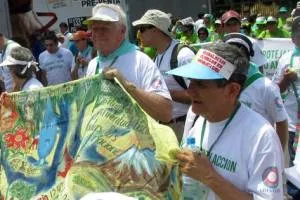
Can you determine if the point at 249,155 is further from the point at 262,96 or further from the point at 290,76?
the point at 290,76

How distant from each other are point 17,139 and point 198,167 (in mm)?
1454

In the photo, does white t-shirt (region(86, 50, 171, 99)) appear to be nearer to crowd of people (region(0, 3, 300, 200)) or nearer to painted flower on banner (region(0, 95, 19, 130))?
crowd of people (region(0, 3, 300, 200))

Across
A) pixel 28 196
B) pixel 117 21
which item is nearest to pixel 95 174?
pixel 28 196

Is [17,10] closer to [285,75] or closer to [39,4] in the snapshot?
[39,4]

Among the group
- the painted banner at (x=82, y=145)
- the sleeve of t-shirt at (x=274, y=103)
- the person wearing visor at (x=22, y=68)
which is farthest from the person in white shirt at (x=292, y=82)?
the painted banner at (x=82, y=145)

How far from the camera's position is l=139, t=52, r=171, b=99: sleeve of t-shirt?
163 inches

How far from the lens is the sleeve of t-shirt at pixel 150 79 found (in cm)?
415

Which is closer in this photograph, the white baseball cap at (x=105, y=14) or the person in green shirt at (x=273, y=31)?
the white baseball cap at (x=105, y=14)

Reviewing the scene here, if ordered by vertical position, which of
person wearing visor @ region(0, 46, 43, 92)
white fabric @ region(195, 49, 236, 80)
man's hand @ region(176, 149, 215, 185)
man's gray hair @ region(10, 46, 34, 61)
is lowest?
person wearing visor @ region(0, 46, 43, 92)

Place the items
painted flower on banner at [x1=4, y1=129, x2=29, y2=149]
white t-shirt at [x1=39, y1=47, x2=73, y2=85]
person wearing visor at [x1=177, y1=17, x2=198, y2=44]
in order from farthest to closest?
person wearing visor at [x1=177, y1=17, x2=198, y2=44], white t-shirt at [x1=39, y1=47, x2=73, y2=85], painted flower on banner at [x1=4, y1=129, x2=29, y2=149]

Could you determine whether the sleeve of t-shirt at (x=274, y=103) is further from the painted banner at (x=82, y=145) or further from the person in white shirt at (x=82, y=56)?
the person in white shirt at (x=82, y=56)

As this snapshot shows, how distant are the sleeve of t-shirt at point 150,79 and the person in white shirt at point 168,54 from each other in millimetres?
1354

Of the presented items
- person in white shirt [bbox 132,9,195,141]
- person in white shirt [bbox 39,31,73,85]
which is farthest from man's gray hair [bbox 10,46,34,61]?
person in white shirt [bbox 39,31,73,85]

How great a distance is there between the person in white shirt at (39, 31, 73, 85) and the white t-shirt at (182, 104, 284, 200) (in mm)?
8121
